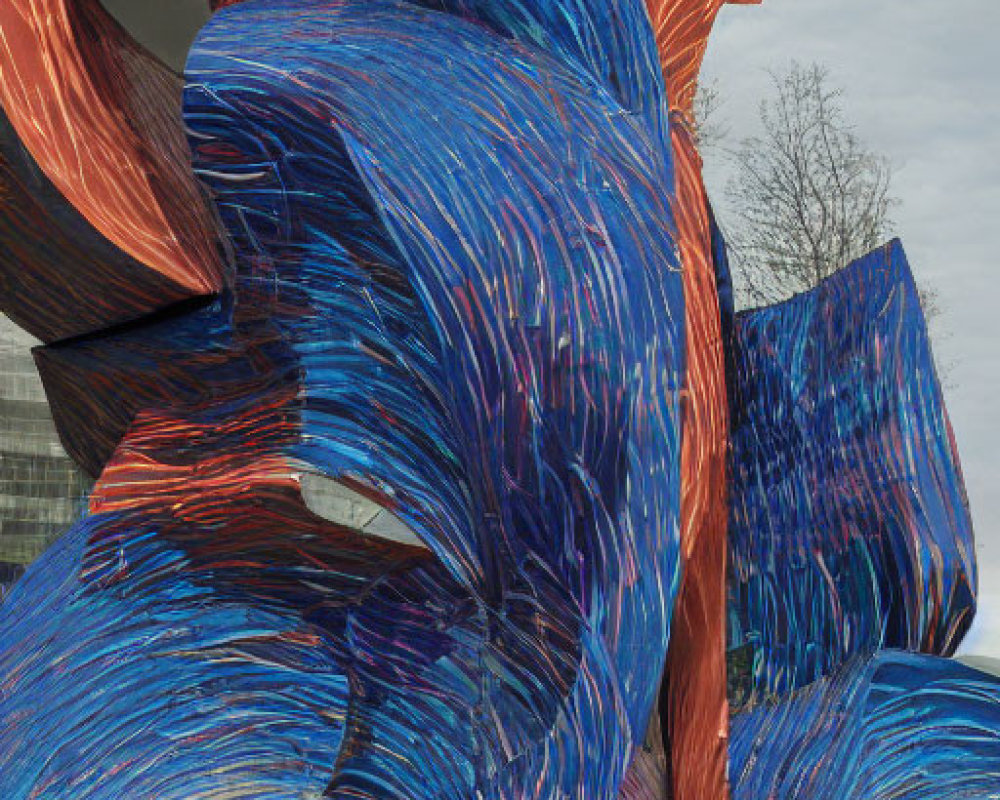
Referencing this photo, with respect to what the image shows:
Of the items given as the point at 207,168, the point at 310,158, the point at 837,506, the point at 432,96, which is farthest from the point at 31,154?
the point at 837,506

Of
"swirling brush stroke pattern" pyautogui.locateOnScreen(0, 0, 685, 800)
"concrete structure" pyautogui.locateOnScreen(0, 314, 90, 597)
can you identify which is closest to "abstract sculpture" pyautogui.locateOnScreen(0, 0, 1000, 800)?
"swirling brush stroke pattern" pyautogui.locateOnScreen(0, 0, 685, 800)

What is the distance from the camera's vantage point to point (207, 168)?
7.27 feet

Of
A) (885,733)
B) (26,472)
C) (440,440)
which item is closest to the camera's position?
(440,440)

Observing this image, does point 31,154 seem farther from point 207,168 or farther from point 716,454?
point 716,454

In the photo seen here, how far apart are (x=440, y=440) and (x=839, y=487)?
740mm

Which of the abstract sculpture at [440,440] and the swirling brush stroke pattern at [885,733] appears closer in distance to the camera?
the abstract sculpture at [440,440]

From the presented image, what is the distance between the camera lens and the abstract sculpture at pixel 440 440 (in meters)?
2.11

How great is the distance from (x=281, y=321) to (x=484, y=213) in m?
0.38

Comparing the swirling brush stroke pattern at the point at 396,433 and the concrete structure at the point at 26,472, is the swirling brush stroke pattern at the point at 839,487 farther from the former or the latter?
the concrete structure at the point at 26,472

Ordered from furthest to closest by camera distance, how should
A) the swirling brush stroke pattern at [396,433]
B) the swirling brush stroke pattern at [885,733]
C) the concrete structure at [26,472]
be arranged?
1. the concrete structure at [26,472]
2. the swirling brush stroke pattern at [885,733]
3. the swirling brush stroke pattern at [396,433]

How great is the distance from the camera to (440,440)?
218 centimetres

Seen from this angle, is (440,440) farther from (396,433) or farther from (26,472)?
(26,472)

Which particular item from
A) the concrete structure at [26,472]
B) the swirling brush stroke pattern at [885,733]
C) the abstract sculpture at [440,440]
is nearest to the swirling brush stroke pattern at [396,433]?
the abstract sculpture at [440,440]

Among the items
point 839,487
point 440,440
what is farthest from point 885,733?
point 440,440
